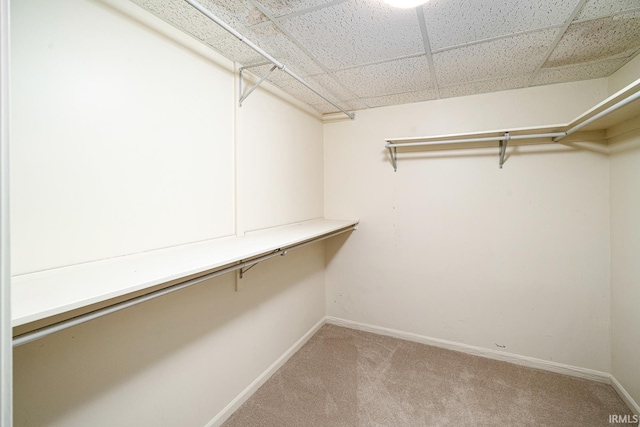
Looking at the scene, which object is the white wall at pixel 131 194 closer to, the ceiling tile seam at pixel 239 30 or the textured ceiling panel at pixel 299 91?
the ceiling tile seam at pixel 239 30

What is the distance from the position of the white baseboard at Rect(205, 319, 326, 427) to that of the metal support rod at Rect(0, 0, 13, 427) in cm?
137

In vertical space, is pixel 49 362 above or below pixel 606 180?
below

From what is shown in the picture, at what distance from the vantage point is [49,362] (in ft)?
3.27

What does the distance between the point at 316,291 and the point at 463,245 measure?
4.90 ft

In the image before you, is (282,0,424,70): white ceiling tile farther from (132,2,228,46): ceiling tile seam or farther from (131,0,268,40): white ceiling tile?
(132,2,228,46): ceiling tile seam

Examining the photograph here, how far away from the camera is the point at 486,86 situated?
2217 millimetres

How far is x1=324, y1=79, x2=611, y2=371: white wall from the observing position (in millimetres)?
2121

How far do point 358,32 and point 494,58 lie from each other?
0.95 metres

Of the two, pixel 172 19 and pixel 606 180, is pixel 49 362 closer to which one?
pixel 172 19

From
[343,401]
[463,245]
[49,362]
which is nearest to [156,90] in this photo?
[49,362]

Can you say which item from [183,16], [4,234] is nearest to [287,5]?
[183,16]

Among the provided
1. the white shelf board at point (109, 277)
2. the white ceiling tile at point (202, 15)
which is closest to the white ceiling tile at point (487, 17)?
the white ceiling tile at point (202, 15)

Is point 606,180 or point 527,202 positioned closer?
point 606,180

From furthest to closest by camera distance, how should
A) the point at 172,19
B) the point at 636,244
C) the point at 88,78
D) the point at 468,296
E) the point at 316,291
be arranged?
the point at 316,291 → the point at 468,296 → the point at 636,244 → the point at 172,19 → the point at 88,78
